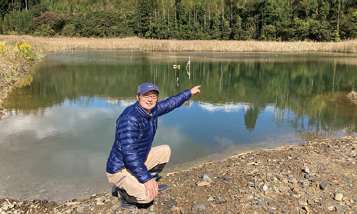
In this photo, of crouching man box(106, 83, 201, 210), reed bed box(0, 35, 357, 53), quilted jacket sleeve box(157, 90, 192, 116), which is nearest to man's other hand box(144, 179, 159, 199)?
Answer: crouching man box(106, 83, 201, 210)

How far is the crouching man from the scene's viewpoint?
10.8 ft

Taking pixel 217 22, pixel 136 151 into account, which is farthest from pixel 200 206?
pixel 217 22

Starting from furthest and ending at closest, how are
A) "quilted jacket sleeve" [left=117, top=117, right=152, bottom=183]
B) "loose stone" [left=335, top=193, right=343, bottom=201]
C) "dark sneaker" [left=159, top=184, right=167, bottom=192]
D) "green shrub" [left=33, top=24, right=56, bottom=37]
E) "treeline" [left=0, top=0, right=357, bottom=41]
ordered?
1. "green shrub" [left=33, top=24, right=56, bottom=37]
2. "treeline" [left=0, top=0, right=357, bottom=41]
3. "dark sneaker" [left=159, top=184, right=167, bottom=192]
4. "loose stone" [left=335, top=193, right=343, bottom=201]
5. "quilted jacket sleeve" [left=117, top=117, right=152, bottom=183]

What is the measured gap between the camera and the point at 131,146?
129 inches

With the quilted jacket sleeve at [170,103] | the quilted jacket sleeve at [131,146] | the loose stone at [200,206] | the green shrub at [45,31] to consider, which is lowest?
the loose stone at [200,206]

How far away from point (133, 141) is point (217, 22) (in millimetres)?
62274

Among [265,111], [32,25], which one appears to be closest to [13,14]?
[32,25]

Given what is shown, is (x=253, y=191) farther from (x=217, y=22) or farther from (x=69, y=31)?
(x=69, y=31)

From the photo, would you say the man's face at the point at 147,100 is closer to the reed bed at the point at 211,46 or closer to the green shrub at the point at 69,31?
the reed bed at the point at 211,46

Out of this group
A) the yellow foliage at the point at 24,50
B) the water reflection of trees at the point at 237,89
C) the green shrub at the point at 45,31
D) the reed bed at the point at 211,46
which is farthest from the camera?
the green shrub at the point at 45,31

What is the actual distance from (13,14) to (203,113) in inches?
2728

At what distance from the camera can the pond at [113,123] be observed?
5141 mm

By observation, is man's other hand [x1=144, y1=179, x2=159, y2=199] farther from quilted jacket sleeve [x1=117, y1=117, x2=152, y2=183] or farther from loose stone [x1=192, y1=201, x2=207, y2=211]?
loose stone [x1=192, y1=201, x2=207, y2=211]

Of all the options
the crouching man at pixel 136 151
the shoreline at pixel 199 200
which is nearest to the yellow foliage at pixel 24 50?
the shoreline at pixel 199 200
